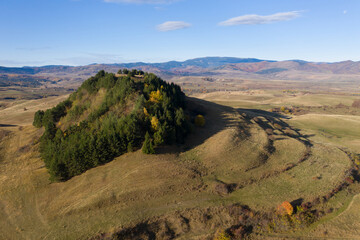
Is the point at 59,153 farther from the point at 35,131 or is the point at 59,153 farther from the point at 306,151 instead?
the point at 306,151

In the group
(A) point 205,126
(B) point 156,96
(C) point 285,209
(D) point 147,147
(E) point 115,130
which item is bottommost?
(C) point 285,209

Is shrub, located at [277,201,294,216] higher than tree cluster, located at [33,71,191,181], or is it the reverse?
tree cluster, located at [33,71,191,181]

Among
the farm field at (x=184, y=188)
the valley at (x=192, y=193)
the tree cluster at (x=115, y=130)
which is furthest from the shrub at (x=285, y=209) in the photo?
the tree cluster at (x=115, y=130)

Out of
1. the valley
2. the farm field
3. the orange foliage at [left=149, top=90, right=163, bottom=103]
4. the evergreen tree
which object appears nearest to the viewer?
the valley

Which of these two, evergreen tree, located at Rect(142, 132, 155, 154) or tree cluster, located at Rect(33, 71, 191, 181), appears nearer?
tree cluster, located at Rect(33, 71, 191, 181)

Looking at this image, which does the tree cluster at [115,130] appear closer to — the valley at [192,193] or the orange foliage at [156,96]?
the orange foliage at [156,96]

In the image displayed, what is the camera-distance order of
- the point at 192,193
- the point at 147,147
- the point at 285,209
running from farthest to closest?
the point at 147,147 < the point at 192,193 < the point at 285,209

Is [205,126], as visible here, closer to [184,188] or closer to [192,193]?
[184,188]

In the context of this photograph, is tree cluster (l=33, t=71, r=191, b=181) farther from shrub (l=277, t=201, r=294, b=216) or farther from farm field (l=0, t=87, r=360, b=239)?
shrub (l=277, t=201, r=294, b=216)

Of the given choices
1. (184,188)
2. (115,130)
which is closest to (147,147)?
(115,130)

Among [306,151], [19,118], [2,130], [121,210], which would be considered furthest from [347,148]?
[19,118]

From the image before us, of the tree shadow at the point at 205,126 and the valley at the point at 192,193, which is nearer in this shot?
the valley at the point at 192,193

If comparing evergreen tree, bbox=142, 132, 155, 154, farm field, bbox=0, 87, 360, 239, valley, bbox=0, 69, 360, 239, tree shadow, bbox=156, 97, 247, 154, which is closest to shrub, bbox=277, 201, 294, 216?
valley, bbox=0, 69, 360, 239
